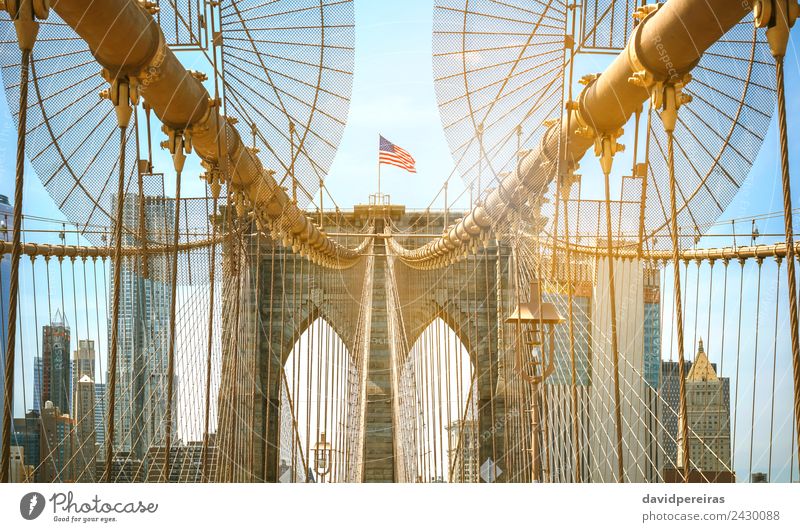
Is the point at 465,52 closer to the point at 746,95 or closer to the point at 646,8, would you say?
the point at 746,95

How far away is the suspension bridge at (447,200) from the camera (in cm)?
504

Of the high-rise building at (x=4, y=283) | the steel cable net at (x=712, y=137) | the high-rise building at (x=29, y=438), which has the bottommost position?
the high-rise building at (x=29, y=438)

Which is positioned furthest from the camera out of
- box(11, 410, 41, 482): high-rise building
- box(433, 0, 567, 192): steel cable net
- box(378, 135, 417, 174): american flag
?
box(378, 135, 417, 174): american flag

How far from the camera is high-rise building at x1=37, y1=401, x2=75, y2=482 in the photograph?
23.0 feet

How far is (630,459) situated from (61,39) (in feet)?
22.3

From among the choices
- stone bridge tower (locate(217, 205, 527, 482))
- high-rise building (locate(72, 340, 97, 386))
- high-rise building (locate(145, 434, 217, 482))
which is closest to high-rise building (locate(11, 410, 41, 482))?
high-rise building (locate(72, 340, 97, 386))

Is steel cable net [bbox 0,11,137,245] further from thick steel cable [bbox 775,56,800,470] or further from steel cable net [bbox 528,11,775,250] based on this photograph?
thick steel cable [bbox 775,56,800,470]

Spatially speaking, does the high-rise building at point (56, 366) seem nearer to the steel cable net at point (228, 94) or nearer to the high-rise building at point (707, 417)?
the steel cable net at point (228, 94)

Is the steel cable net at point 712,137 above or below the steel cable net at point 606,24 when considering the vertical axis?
below

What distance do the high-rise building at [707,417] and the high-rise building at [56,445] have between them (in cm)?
464

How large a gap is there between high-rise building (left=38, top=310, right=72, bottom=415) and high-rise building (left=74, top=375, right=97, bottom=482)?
14 centimetres

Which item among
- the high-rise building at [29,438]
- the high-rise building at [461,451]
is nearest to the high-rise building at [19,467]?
the high-rise building at [29,438]
